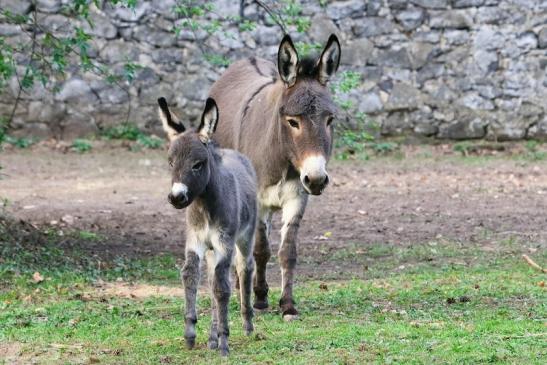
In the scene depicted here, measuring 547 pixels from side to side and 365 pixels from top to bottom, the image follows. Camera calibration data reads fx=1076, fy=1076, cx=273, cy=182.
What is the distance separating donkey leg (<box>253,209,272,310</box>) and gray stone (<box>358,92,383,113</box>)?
845 centimetres

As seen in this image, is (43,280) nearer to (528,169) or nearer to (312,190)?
(312,190)

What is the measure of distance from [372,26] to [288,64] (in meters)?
8.80

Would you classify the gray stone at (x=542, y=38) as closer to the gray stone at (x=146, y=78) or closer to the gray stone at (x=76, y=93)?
the gray stone at (x=146, y=78)

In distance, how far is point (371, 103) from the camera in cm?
1580

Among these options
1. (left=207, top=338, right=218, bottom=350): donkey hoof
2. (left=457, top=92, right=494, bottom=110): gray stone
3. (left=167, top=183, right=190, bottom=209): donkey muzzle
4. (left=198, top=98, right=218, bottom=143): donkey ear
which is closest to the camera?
(left=167, top=183, right=190, bottom=209): donkey muzzle

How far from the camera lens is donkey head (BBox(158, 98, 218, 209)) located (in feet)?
18.4

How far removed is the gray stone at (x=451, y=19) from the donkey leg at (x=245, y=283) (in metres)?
9.94

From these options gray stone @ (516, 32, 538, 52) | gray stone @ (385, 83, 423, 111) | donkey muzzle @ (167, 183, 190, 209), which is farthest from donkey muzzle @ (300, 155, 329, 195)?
gray stone @ (516, 32, 538, 52)

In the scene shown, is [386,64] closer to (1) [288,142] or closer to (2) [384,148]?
(2) [384,148]

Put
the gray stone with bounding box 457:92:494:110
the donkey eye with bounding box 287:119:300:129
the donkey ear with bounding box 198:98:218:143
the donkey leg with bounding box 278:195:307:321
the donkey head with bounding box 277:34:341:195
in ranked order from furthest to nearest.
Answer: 1. the gray stone with bounding box 457:92:494:110
2. the donkey leg with bounding box 278:195:307:321
3. the donkey eye with bounding box 287:119:300:129
4. the donkey head with bounding box 277:34:341:195
5. the donkey ear with bounding box 198:98:218:143

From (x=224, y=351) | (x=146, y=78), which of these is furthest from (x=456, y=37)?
(x=224, y=351)

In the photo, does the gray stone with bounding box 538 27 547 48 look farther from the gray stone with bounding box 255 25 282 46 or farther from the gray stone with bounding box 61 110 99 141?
the gray stone with bounding box 61 110 99 141

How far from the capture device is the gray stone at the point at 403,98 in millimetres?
15766

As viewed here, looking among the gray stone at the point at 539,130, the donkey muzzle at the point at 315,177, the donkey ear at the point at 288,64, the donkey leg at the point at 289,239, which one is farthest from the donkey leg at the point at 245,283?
the gray stone at the point at 539,130
